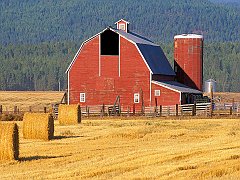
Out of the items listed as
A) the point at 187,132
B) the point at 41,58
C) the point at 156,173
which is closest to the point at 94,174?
the point at 156,173

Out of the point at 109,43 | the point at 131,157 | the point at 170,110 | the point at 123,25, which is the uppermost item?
the point at 123,25

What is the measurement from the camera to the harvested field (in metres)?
19.9

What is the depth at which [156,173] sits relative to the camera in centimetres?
A: 1966

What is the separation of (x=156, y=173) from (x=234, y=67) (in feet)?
514

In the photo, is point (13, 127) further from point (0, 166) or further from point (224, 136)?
point (224, 136)

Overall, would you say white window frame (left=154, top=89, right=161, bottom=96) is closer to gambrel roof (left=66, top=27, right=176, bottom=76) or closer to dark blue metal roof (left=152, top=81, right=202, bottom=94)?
dark blue metal roof (left=152, top=81, right=202, bottom=94)

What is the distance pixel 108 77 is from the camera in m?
61.4

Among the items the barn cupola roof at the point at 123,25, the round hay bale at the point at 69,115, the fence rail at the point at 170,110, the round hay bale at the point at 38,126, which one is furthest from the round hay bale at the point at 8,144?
the barn cupola roof at the point at 123,25

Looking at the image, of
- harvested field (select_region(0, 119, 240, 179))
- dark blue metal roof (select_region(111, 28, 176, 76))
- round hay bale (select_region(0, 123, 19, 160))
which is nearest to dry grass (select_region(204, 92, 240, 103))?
dark blue metal roof (select_region(111, 28, 176, 76))

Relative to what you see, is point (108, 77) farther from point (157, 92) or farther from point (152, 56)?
point (152, 56)

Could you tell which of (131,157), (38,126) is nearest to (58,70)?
(38,126)

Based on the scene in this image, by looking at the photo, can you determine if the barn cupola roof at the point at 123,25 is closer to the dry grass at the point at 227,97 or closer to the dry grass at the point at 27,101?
the dry grass at the point at 27,101

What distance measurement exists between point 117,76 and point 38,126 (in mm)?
29564

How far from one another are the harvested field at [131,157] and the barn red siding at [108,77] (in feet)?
87.2
